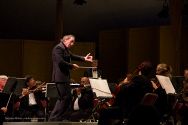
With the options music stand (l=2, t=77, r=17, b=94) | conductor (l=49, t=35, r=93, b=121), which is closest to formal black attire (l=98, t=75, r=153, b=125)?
conductor (l=49, t=35, r=93, b=121)

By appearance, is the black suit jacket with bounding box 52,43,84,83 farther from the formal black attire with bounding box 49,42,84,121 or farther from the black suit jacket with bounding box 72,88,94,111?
the black suit jacket with bounding box 72,88,94,111

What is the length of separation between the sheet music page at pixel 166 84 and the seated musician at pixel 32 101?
12.2 feet

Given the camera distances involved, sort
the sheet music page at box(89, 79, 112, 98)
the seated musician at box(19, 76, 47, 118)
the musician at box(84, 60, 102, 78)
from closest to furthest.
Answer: the sheet music page at box(89, 79, 112, 98) < the musician at box(84, 60, 102, 78) < the seated musician at box(19, 76, 47, 118)

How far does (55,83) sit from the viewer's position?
27.8 ft

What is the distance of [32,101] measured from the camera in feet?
36.4

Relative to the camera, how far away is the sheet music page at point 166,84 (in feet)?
24.9

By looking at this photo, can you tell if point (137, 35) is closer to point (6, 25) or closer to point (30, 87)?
point (6, 25)

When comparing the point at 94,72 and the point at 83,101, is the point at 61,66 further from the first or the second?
the point at 83,101

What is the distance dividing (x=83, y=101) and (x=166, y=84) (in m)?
2.92

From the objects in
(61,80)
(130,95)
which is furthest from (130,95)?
(61,80)

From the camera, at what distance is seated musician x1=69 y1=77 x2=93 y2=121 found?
10062mm

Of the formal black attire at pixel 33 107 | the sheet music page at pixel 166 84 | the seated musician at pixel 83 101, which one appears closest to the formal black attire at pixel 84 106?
the seated musician at pixel 83 101

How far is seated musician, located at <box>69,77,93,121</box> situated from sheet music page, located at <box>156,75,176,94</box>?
249 cm

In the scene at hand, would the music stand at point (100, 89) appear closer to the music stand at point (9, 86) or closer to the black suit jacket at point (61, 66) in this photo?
the black suit jacket at point (61, 66)
